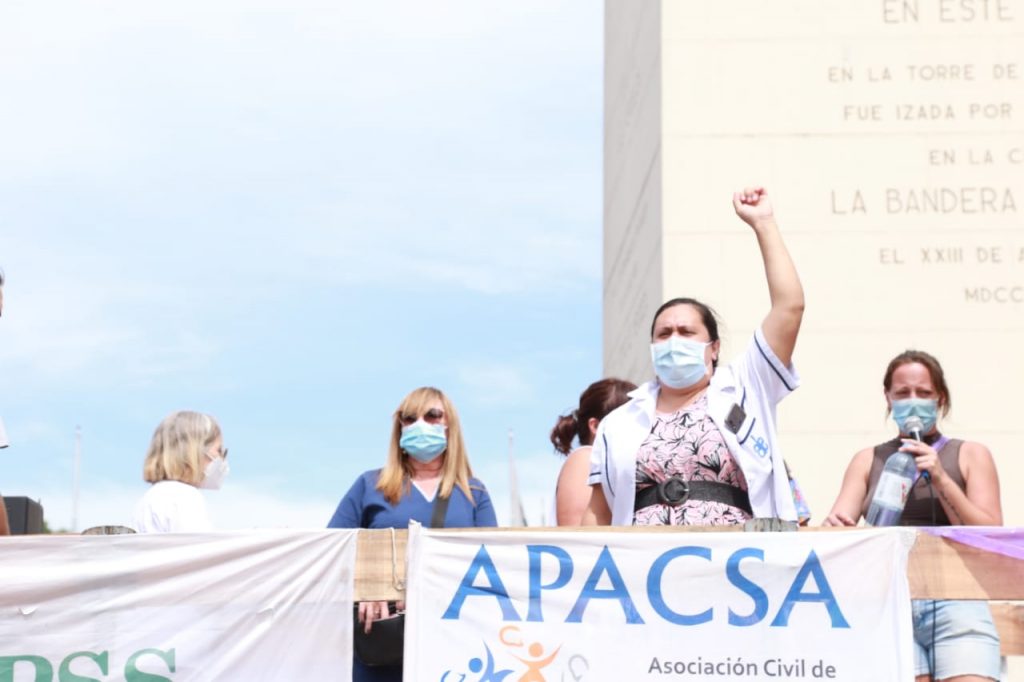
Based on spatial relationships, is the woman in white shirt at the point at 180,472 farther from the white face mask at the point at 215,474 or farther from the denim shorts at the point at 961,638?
the denim shorts at the point at 961,638

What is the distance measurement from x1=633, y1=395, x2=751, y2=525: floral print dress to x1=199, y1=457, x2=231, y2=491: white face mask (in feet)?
5.64

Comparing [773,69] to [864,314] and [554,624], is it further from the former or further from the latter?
[554,624]

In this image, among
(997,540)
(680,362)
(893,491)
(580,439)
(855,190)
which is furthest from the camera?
(855,190)

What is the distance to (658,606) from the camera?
4.45m

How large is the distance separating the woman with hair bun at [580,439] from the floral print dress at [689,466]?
442 millimetres

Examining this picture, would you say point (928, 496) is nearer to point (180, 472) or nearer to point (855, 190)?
point (180, 472)

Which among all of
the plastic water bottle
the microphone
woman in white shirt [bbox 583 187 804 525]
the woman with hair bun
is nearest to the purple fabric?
woman in white shirt [bbox 583 187 804 525]

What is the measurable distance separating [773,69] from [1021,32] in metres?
1.91

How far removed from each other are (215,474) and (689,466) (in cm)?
190

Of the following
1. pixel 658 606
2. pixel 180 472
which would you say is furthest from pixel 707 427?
pixel 180 472

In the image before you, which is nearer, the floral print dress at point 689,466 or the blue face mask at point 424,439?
the floral print dress at point 689,466

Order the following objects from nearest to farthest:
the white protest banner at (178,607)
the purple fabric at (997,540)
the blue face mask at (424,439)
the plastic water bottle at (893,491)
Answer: the purple fabric at (997,540) < the white protest banner at (178,607) < the plastic water bottle at (893,491) < the blue face mask at (424,439)

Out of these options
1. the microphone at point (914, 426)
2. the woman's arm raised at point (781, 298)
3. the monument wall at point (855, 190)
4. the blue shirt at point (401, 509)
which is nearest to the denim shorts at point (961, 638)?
the woman's arm raised at point (781, 298)

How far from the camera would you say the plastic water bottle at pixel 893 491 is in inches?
213
